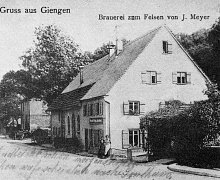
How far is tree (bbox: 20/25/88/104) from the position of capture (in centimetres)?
1977

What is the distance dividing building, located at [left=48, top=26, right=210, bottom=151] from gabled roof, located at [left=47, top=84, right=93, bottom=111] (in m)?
1.68

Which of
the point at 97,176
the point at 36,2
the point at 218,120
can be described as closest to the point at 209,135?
the point at 218,120

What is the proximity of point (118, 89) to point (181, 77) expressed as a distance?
10.6 feet

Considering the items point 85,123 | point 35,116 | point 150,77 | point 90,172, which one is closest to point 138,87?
point 150,77

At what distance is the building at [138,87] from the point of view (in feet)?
58.9

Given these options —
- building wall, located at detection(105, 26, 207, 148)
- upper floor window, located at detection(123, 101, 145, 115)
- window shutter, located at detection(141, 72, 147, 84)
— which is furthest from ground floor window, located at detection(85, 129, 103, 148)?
window shutter, located at detection(141, 72, 147, 84)

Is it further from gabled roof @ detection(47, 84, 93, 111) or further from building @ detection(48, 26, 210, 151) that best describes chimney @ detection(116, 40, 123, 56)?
gabled roof @ detection(47, 84, 93, 111)

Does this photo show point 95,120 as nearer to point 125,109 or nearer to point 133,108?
point 125,109

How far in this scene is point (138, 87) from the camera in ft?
60.0

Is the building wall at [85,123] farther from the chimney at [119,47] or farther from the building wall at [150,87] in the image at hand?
the chimney at [119,47]

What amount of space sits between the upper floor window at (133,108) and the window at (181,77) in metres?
2.06

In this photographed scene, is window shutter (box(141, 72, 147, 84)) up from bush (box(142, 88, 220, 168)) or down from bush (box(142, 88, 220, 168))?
up

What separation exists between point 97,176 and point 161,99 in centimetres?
831

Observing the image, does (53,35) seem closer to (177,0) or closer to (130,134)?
(130,134)
